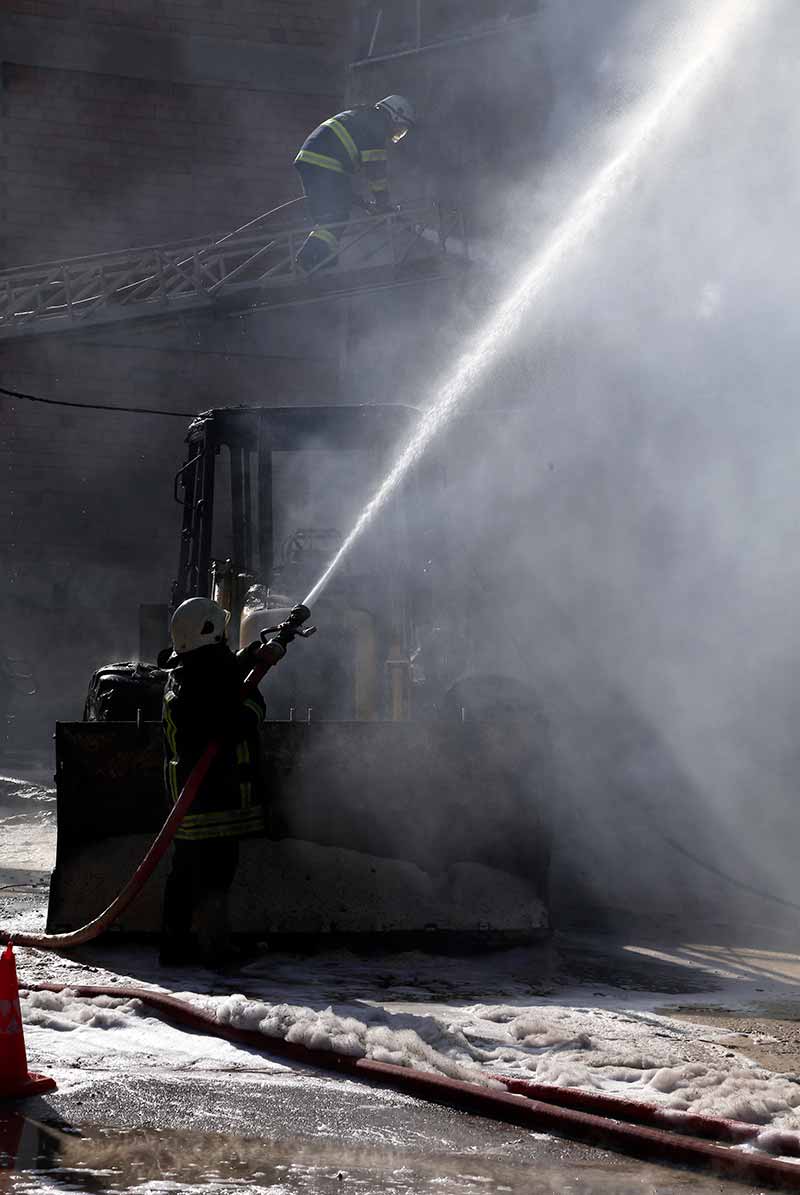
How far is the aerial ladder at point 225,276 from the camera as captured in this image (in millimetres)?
18141

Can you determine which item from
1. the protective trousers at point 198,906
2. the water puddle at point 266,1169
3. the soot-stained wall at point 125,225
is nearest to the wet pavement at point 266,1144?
the water puddle at point 266,1169

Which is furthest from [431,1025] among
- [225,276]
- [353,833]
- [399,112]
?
[225,276]

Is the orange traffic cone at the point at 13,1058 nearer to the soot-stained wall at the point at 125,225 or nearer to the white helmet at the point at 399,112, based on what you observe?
the white helmet at the point at 399,112

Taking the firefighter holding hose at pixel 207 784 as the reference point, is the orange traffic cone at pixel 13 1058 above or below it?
below

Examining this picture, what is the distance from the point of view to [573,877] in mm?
8555

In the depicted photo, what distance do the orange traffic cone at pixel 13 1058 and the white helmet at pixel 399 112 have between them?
1200cm

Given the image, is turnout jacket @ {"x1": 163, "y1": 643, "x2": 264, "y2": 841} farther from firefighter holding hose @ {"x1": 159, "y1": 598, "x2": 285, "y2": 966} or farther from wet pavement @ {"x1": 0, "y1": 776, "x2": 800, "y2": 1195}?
wet pavement @ {"x1": 0, "y1": 776, "x2": 800, "y2": 1195}

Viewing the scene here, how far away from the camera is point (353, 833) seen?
6.80m

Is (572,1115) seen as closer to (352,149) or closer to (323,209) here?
(352,149)

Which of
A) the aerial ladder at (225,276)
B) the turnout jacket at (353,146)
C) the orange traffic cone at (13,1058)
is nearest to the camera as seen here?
the orange traffic cone at (13,1058)

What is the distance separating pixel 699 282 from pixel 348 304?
926 centimetres

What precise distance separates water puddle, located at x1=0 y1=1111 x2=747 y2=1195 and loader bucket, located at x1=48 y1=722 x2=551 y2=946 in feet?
8.93

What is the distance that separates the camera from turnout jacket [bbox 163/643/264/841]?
6.05 m

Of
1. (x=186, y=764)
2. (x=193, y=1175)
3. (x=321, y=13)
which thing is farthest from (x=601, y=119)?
(x=193, y=1175)
